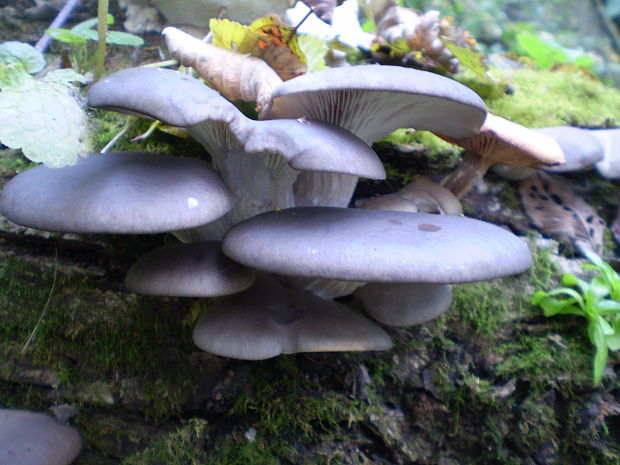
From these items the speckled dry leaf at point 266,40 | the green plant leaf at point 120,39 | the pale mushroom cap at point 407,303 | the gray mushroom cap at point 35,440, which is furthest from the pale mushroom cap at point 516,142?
the gray mushroom cap at point 35,440

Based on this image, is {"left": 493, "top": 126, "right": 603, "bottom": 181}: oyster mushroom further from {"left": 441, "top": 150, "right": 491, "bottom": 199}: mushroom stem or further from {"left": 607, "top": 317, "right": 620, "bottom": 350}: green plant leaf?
{"left": 607, "top": 317, "right": 620, "bottom": 350}: green plant leaf

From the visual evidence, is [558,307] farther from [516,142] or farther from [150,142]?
[150,142]

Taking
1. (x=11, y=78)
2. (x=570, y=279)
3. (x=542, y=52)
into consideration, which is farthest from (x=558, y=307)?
(x=542, y=52)

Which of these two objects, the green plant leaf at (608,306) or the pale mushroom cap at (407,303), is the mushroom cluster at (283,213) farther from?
the green plant leaf at (608,306)

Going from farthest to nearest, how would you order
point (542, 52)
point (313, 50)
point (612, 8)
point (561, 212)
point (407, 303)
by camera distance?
point (612, 8) → point (542, 52) → point (561, 212) → point (313, 50) → point (407, 303)

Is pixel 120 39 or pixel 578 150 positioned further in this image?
pixel 578 150

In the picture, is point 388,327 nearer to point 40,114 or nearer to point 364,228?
point 364,228

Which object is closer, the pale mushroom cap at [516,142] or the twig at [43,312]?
the pale mushroom cap at [516,142]
